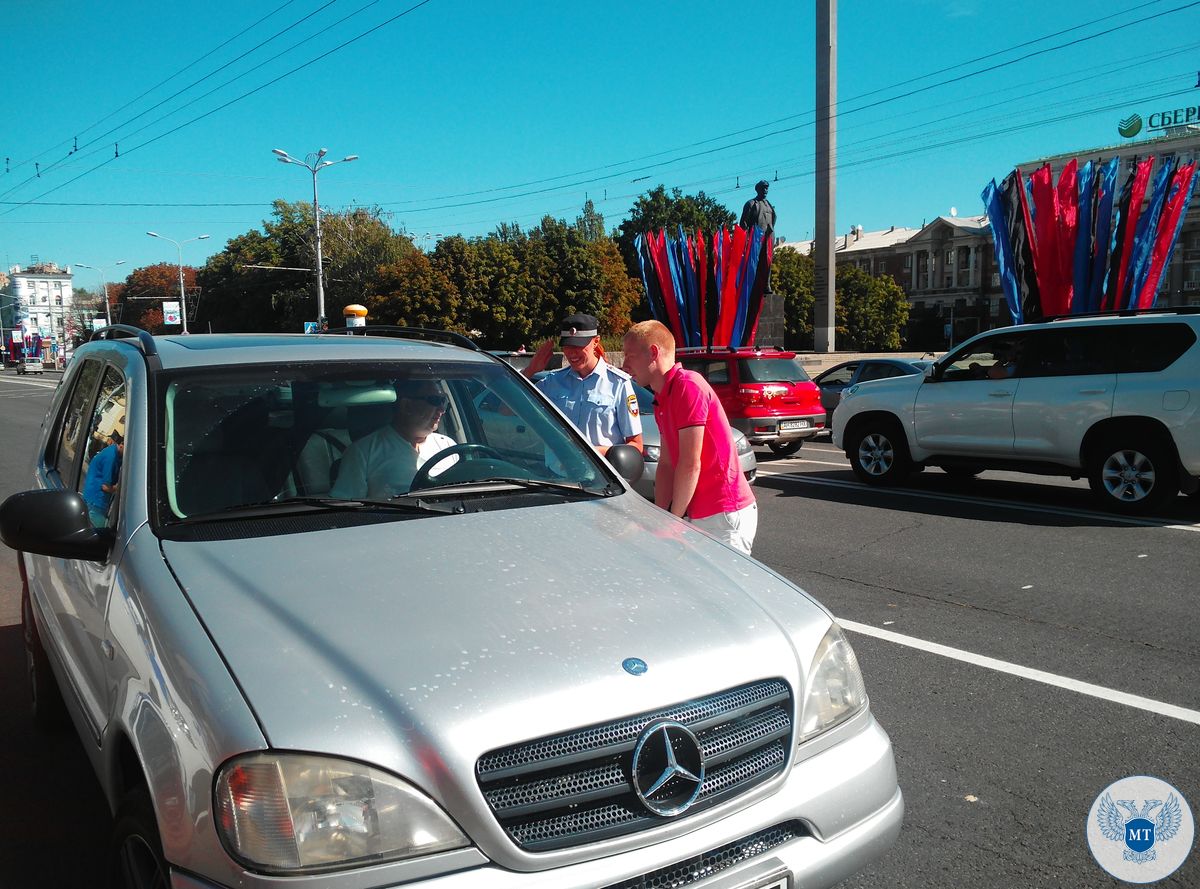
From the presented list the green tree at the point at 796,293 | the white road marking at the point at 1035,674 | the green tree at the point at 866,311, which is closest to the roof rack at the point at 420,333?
the white road marking at the point at 1035,674

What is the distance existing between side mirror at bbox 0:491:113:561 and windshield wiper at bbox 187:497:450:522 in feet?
1.00

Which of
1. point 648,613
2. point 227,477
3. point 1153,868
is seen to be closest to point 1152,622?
point 1153,868

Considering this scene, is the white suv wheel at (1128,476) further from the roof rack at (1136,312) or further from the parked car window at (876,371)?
the parked car window at (876,371)

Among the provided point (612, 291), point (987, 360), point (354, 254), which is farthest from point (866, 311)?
point (987, 360)

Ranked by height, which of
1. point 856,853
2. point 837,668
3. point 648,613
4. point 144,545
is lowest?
point 856,853

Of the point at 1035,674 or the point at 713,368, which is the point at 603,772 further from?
the point at 713,368

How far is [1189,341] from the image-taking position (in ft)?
29.3

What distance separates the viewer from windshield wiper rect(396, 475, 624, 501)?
3016 millimetres

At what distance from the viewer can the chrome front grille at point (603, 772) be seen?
1.88m

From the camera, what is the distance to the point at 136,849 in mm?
2203

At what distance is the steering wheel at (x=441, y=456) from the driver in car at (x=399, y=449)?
15mm

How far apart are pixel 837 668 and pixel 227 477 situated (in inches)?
73.7

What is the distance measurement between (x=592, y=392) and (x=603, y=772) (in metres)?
4.23

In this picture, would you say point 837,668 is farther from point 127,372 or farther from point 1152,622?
point 1152,622
